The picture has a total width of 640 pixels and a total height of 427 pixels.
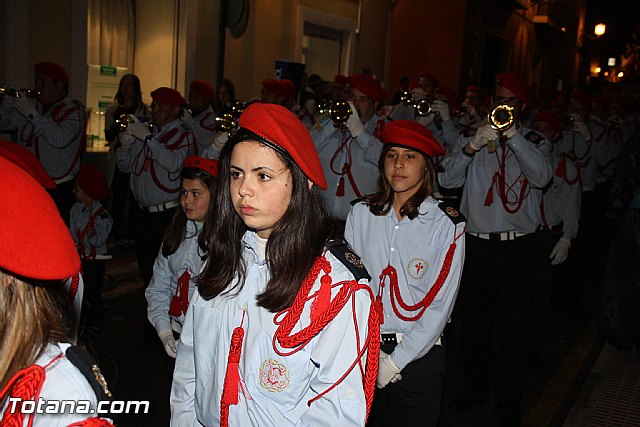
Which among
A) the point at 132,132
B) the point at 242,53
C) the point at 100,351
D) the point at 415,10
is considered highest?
the point at 415,10

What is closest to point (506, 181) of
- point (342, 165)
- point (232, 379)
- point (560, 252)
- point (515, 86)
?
point (515, 86)

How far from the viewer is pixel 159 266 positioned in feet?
13.1

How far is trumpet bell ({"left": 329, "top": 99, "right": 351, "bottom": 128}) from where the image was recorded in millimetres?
6836

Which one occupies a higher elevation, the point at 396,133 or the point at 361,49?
the point at 361,49

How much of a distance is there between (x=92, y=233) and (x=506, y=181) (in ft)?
11.6

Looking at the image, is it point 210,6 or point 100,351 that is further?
point 210,6

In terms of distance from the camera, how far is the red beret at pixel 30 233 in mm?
1312

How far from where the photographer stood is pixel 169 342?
143 inches

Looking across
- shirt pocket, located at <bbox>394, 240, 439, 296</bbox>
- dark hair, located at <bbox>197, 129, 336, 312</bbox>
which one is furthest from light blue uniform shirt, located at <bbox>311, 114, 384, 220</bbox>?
dark hair, located at <bbox>197, 129, 336, 312</bbox>

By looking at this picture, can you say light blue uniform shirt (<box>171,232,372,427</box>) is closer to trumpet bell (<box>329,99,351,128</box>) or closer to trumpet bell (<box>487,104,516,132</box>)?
trumpet bell (<box>487,104,516,132</box>)

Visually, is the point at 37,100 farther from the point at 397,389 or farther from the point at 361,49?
the point at 361,49

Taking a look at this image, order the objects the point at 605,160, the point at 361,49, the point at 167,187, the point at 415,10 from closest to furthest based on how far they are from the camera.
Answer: the point at 167,187
the point at 605,160
the point at 361,49
the point at 415,10

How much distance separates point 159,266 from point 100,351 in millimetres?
2340

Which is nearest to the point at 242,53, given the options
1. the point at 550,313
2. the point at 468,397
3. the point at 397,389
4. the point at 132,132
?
the point at 132,132
